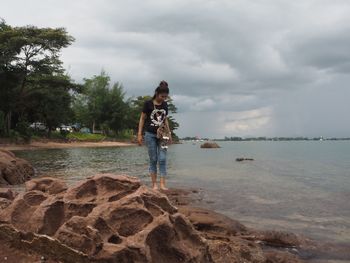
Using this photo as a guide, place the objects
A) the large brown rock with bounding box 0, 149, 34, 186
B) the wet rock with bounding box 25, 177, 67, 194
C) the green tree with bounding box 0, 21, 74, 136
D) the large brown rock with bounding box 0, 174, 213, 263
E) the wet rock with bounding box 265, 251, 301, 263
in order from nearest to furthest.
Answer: the large brown rock with bounding box 0, 174, 213, 263, the wet rock with bounding box 265, 251, 301, 263, the wet rock with bounding box 25, 177, 67, 194, the large brown rock with bounding box 0, 149, 34, 186, the green tree with bounding box 0, 21, 74, 136

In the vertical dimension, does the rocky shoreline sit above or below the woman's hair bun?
below

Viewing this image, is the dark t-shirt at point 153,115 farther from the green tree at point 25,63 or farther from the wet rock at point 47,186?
the green tree at point 25,63

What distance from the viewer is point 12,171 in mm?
14523

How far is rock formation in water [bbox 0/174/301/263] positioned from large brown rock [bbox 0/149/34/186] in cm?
948

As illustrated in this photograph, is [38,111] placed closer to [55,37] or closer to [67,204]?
[55,37]

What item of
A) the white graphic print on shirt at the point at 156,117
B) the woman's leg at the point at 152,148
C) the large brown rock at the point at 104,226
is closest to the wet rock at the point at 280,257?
the large brown rock at the point at 104,226

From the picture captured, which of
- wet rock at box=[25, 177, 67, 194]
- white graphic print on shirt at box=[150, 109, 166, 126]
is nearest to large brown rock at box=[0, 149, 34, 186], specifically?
white graphic print on shirt at box=[150, 109, 166, 126]

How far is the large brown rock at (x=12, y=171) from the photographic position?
46.3ft

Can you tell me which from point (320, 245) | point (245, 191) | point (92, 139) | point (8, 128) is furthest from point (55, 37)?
point (320, 245)

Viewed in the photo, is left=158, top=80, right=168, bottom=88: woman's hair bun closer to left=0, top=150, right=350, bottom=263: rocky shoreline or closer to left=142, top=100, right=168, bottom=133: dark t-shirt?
left=142, top=100, right=168, bottom=133: dark t-shirt

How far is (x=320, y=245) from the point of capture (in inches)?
269

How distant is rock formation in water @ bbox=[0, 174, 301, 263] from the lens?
13.7 ft

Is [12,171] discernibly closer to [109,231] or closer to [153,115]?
[153,115]

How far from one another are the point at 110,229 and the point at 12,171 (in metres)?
11.4
